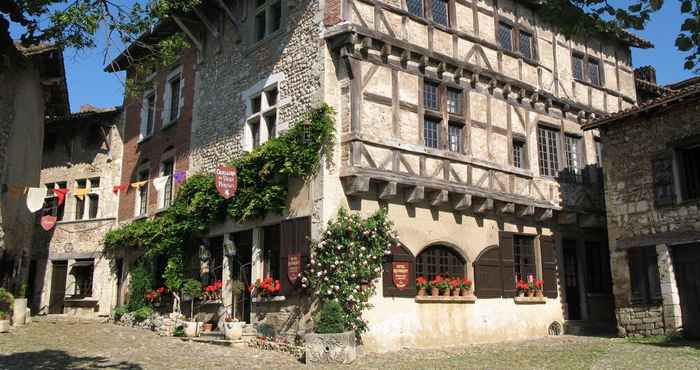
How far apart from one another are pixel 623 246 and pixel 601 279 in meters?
2.97

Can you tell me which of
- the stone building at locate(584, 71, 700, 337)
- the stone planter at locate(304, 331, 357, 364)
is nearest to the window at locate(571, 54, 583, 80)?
the stone building at locate(584, 71, 700, 337)

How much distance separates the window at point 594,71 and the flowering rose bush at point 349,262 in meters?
9.51

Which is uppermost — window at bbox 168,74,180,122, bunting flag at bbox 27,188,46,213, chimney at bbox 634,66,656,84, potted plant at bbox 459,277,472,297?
chimney at bbox 634,66,656,84

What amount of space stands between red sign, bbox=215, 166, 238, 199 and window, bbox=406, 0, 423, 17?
17.7 ft

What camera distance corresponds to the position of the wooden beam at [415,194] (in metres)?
12.1

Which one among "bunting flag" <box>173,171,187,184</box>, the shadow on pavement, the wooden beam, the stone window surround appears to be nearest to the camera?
the shadow on pavement

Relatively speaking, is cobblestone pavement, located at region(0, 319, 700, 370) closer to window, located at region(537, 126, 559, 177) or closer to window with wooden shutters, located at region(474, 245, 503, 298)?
window with wooden shutters, located at region(474, 245, 503, 298)

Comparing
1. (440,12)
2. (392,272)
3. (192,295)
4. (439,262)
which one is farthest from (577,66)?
(192,295)

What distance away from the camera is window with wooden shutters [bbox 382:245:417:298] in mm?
11742

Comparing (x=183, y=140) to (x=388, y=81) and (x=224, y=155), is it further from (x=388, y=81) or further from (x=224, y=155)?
(x=388, y=81)

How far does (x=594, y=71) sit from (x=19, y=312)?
56.0 feet

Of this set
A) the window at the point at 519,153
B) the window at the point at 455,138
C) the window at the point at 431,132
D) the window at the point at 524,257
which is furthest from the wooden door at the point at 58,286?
the window at the point at 519,153

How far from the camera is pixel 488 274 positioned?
13.6 m

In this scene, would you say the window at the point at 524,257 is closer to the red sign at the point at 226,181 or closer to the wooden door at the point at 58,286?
the red sign at the point at 226,181
